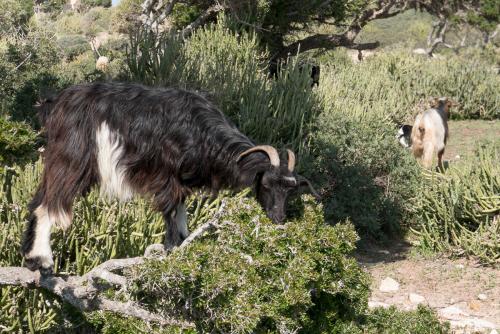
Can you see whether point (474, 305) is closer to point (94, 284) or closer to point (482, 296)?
point (482, 296)

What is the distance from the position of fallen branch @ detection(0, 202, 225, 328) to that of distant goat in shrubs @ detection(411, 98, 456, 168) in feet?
28.7

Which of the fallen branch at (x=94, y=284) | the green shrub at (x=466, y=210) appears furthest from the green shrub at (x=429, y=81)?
the fallen branch at (x=94, y=284)

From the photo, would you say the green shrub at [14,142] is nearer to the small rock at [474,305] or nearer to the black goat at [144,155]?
the black goat at [144,155]

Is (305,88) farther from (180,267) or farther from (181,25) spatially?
(181,25)

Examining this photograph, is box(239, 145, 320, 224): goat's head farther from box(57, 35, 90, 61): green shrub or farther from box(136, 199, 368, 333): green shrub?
box(57, 35, 90, 61): green shrub

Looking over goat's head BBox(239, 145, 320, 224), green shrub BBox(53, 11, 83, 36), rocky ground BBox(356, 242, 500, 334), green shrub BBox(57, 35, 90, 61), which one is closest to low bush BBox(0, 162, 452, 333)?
goat's head BBox(239, 145, 320, 224)

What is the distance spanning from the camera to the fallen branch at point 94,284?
4520 millimetres

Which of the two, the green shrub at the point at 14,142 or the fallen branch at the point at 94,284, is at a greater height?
the green shrub at the point at 14,142

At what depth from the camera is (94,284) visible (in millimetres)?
4672

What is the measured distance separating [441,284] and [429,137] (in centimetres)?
532

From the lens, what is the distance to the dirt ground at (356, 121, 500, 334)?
23.4ft

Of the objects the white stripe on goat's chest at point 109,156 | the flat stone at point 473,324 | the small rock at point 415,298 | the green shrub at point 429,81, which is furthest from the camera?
the green shrub at point 429,81

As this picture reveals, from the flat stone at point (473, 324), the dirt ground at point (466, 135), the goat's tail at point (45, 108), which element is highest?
the goat's tail at point (45, 108)

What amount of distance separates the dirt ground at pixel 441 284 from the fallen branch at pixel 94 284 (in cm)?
254
